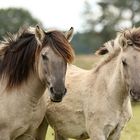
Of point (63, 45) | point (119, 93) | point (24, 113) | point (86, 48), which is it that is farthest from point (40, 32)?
point (86, 48)

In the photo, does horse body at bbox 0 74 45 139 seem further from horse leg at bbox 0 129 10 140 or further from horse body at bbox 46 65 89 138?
horse body at bbox 46 65 89 138

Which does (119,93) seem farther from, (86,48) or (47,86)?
(86,48)

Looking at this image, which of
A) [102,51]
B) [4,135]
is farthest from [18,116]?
[102,51]

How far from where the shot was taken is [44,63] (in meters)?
7.00

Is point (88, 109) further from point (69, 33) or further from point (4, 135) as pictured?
point (4, 135)

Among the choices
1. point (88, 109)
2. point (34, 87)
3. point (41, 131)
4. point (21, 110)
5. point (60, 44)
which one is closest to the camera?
point (60, 44)

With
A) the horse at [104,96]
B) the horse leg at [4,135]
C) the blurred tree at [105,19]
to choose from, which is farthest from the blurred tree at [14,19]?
the horse leg at [4,135]

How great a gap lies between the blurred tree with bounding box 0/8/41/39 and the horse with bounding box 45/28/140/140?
45490 mm

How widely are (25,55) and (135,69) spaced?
162 cm

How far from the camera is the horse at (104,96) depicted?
7.58 meters

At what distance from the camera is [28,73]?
24.4 ft

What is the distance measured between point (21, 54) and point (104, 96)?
4.97ft

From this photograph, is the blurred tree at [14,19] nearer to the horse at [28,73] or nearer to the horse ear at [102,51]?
the horse ear at [102,51]

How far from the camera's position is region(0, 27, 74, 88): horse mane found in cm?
718
